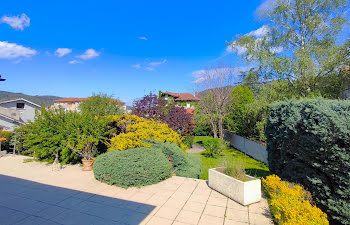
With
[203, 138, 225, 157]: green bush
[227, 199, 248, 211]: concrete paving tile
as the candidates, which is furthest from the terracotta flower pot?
[203, 138, 225, 157]: green bush

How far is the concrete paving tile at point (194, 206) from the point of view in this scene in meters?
4.02

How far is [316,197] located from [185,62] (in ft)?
61.1

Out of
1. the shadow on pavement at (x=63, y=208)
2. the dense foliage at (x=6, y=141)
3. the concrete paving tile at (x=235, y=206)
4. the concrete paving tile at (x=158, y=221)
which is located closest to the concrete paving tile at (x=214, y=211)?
the concrete paving tile at (x=235, y=206)

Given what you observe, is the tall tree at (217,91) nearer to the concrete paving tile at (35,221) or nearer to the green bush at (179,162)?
the green bush at (179,162)

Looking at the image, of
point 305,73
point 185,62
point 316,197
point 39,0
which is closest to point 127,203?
point 316,197

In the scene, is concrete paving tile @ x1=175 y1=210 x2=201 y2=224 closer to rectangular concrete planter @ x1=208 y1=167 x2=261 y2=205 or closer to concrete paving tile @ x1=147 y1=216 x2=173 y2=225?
concrete paving tile @ x1=147 y1=216 x2=173 y2=225

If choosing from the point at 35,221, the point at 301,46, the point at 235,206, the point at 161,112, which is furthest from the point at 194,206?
the point at 301,46

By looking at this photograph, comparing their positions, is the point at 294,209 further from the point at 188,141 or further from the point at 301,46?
the point at 188,141

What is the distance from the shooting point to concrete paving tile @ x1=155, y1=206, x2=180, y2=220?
3750 millimetres

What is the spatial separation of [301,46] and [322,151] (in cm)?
996

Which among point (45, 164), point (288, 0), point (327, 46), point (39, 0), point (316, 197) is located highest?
point (288, 0)

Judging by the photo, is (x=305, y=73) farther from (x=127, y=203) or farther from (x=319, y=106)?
(x=127, y=203)

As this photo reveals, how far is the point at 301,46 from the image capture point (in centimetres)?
1097

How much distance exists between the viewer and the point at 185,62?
2086 centimetres
